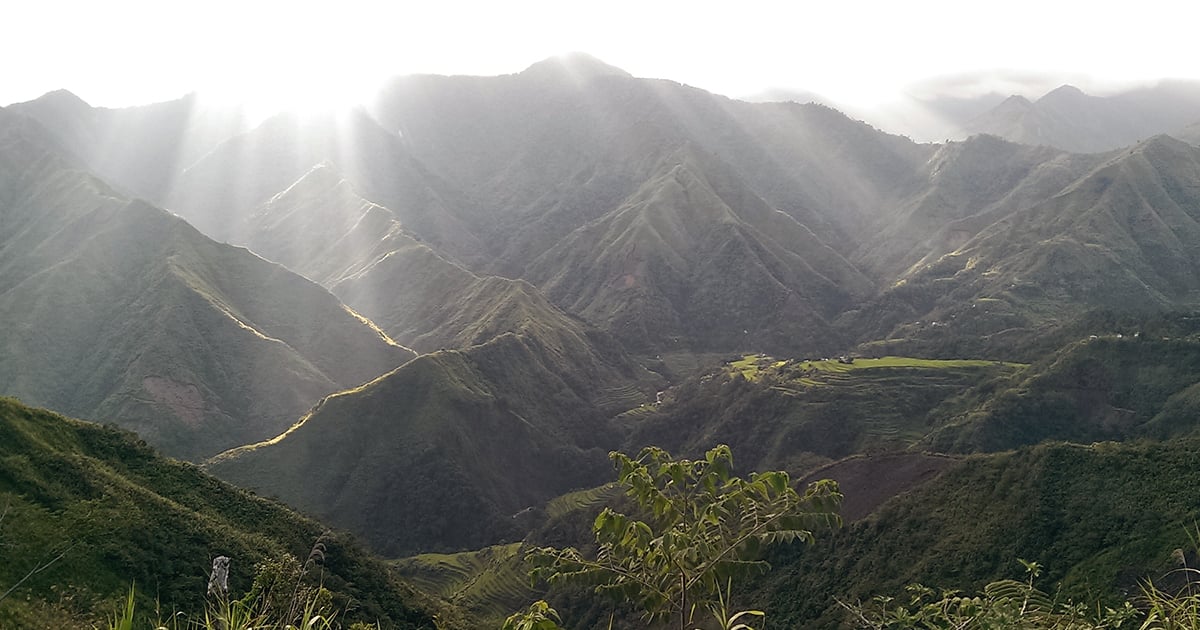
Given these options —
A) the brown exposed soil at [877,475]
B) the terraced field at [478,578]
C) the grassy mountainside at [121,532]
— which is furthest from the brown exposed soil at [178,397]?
the brown exposed soil at [877,475]

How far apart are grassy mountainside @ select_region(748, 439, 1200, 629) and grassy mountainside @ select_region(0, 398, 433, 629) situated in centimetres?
3235

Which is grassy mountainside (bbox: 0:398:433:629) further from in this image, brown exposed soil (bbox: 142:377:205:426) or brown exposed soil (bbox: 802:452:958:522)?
brown exposed soil (bbox: 142:377:205:426)

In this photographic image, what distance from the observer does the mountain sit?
125 m

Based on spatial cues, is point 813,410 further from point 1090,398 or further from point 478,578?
point 478,578

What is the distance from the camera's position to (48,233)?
161000 mm

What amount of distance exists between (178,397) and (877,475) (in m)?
115

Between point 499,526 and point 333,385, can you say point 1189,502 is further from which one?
point 333,385

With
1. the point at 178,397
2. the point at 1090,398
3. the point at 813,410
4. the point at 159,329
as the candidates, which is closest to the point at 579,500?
the point at 813,410

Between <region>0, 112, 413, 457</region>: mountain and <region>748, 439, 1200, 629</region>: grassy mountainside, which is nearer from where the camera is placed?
<region>748, 439, 1200, 629</region>: grassy mountainside

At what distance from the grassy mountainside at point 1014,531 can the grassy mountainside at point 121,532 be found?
32.4m

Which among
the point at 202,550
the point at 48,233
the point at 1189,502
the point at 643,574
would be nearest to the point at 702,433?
the point at 1189,502

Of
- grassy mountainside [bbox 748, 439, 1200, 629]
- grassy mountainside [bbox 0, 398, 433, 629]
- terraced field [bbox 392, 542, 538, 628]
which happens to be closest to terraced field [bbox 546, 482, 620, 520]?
terraced field [bbox 392, 542, 538, 628]

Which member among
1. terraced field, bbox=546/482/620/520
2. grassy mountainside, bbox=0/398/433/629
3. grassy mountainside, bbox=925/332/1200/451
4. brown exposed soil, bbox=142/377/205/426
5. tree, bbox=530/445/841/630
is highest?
tree, bbox=530/445/841/630

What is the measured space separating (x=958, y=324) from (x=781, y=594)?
14363cm
